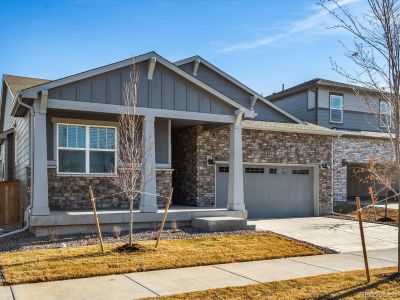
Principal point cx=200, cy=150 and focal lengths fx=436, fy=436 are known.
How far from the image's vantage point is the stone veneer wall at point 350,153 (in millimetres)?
20844

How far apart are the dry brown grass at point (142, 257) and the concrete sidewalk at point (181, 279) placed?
0.90 ft

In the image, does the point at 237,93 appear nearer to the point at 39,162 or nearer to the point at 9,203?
the point at 9,203

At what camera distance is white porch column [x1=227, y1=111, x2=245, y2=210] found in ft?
45.9

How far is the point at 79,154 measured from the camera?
14.0 metres

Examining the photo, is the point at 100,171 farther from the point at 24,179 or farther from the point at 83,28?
the point at 83,28

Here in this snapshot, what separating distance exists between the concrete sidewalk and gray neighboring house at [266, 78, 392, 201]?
38.3 feet

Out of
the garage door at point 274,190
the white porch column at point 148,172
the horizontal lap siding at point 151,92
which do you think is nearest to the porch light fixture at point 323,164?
the garage door at point 274,190

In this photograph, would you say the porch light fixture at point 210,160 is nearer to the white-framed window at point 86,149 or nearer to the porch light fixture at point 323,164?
the white-framed window at point 86,149

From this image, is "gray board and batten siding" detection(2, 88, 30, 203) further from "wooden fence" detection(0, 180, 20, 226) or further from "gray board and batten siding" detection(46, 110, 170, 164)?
"gray board and batten siding" detection(46, 110, 170, 164)

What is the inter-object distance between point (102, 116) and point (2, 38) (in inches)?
236

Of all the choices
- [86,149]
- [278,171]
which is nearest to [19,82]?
[86,149]

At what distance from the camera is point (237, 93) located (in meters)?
21.0

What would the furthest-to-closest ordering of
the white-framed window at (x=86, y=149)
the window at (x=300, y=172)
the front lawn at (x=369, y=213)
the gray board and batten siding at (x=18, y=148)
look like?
1. the window at (x=300, y=172)
2. the front lawn at (x=369, y=213)
3. the gray board and batten siding at (x=18, y=148)
4. the white-framed window at (x=86, y=149)

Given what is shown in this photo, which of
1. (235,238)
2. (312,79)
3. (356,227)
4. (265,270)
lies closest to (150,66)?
(235,238)
